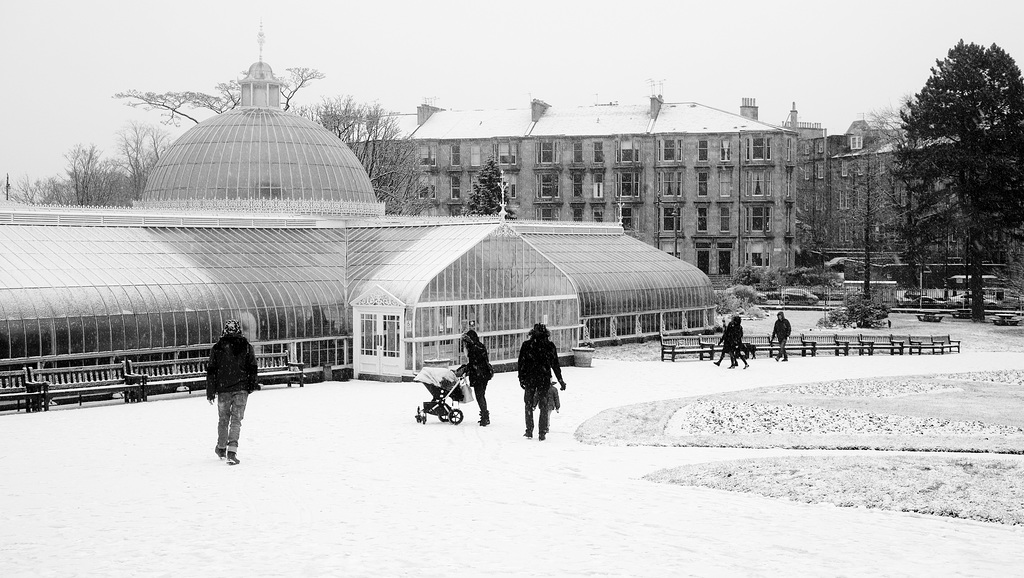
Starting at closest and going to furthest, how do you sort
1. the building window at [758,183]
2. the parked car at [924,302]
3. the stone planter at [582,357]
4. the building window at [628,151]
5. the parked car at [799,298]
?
the stone planter at [582,357]
the parked car at [924,302]
the parked car at [799,298]
the building window at [758,183]
the building window at [628,151]

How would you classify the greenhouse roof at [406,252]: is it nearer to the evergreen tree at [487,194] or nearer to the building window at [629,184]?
the evergreen tree at [487,194]

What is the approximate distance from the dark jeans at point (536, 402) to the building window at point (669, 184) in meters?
68.0

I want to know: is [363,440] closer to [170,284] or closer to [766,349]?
[170,284]

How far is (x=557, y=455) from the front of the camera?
18.1 m

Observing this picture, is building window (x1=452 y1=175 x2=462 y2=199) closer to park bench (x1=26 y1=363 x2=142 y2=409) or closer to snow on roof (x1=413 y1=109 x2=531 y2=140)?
snow on roof (x1=413 y1=109 x2=531 y2=140)

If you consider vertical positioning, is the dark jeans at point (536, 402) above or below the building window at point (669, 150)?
below

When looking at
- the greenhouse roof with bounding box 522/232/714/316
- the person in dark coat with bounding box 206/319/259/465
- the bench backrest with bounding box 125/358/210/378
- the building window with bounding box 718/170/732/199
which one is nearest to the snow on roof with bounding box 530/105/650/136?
the building window with bounding box 718/170/732/199

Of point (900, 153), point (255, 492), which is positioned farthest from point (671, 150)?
point (255, 492)

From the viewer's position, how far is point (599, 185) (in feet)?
288

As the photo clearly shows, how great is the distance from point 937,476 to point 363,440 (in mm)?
9261

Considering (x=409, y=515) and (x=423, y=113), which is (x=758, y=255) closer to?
(x=423, y=113)

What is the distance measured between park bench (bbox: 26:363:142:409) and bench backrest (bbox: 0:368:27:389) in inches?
6.1

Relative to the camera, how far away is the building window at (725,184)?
85062 mm

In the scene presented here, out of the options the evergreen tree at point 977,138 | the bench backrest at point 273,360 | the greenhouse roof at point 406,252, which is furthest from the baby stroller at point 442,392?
the evergreen tree at point 977,138
